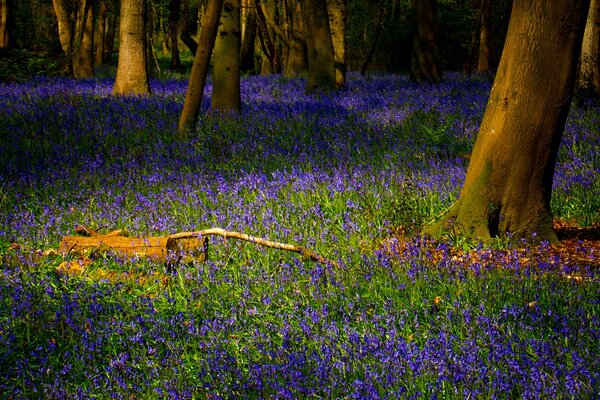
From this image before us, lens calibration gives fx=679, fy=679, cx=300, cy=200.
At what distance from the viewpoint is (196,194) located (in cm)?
722

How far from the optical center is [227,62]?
12.1 meters

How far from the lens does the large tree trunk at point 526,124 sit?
5348mm

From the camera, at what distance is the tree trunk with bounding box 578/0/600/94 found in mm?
12422

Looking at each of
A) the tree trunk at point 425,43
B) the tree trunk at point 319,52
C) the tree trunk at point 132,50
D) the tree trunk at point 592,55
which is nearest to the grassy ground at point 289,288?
the tree trunk at point 592,55

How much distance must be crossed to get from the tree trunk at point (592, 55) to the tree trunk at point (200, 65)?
688cm

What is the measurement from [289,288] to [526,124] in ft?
7.85

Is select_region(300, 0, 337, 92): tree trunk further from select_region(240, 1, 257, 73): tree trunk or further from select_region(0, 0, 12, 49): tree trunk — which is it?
select_region(240, 1, 257, 73): tree trunk

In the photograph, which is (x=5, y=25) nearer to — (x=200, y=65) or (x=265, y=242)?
(x=200, y=65)

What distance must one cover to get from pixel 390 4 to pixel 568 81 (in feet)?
125

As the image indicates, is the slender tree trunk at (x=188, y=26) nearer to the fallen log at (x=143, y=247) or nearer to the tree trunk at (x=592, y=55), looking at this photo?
the tree trunk at (x=592, y=55)

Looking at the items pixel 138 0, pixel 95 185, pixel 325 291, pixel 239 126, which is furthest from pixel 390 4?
pixel 325 291

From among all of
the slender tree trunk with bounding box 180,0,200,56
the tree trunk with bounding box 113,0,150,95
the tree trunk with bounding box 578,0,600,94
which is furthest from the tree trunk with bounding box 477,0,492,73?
the tree trunk with bounding box 113,0,150,95

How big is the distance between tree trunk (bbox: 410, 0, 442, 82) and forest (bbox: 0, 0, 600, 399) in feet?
23.7

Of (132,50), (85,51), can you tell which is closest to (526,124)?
(132,50)
